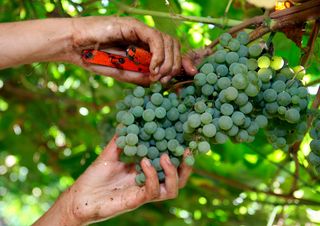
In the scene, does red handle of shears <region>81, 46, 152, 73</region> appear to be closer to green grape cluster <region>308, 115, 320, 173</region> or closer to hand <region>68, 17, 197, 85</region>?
hand <region>68, 17, 197, 85</region>

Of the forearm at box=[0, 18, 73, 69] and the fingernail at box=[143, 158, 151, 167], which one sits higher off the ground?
the forearm at box=[0, 18, 73, 69]

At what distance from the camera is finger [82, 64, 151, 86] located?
4.30 feet

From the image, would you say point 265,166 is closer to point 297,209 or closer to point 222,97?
point 297,209

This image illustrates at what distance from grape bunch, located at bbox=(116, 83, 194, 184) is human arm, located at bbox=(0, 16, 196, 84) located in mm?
64

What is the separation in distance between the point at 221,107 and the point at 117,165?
0.37 meters

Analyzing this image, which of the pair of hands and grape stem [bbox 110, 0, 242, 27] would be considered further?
grape stem [bbox 110, 0, 242, 27]

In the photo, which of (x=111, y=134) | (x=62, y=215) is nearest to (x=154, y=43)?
(x=62, y=215)

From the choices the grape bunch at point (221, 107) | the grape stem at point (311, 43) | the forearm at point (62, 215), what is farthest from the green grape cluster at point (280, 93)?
the forearm at point (62, 215)

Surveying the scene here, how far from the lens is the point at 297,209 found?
80.4 inches

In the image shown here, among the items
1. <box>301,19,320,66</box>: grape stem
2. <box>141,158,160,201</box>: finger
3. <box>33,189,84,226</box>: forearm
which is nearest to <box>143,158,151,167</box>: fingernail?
<box>141,158,160,201</box>: finger

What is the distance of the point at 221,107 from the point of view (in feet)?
3.59

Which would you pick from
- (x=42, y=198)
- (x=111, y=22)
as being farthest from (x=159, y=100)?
(x=42, y=198)

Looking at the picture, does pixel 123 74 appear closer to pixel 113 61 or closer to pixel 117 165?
pixel 113 61

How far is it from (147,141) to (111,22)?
0.28m
